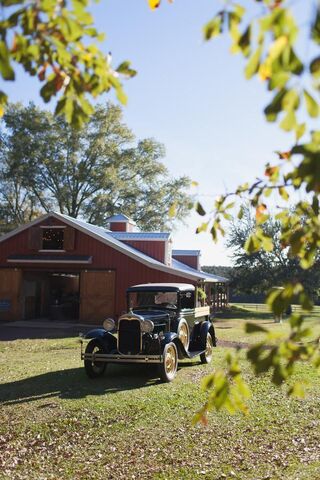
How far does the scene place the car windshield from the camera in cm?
1201

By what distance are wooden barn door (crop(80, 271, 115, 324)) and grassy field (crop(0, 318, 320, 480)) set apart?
13.0m

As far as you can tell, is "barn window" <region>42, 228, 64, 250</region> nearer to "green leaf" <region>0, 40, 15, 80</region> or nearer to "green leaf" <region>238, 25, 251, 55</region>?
"green leaf" <region>0, 40, 15, 80</region>

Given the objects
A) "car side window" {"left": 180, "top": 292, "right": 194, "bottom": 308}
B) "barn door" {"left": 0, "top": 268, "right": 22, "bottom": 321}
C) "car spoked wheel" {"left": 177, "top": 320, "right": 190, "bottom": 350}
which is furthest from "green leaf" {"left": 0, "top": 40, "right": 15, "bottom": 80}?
"barn door" {"left": 0, "top": 268, "right": 22, "bottom": 321}

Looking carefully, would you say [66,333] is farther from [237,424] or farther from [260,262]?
[260,262]

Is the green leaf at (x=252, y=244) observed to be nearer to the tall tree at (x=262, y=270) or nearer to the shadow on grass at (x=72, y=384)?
the shadow on grass at (x=72, y=384)

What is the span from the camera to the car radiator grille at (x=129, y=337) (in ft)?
35.0

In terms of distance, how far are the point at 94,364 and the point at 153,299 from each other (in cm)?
222

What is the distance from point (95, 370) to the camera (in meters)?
11.2

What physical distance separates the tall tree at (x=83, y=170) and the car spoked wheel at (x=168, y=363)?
31.9m

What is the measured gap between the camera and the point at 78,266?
24.8 metres

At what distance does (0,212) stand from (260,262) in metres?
24.5

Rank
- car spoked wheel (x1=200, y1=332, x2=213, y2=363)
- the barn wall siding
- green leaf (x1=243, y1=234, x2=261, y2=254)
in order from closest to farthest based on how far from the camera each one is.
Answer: green leaf (x1=243, y1=234, x2=261, y2=254) → car spoked wheel (x1=200, y1=332, x2=213, y2=363) → the barn wall siding

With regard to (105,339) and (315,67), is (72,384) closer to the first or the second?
(105,339)

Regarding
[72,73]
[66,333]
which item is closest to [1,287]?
[66,333]
